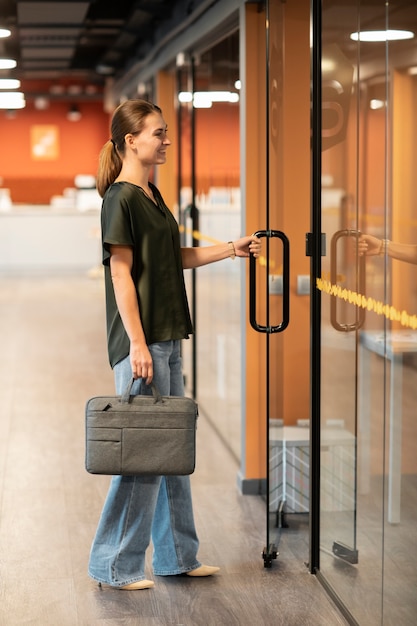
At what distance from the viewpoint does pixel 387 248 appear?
8.90 feet

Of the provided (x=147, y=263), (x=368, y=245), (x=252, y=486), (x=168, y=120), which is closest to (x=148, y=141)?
(x=147, y=263)

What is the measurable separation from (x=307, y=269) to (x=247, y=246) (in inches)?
33.8

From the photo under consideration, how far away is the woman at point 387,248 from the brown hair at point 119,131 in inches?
36.0

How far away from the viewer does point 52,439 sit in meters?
5.96

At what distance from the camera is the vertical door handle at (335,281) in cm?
307

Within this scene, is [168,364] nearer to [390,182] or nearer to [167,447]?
[167,447]

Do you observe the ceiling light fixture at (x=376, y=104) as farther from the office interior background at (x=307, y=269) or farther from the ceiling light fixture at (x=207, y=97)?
the ceiling light fixture at (x=207, y=97)

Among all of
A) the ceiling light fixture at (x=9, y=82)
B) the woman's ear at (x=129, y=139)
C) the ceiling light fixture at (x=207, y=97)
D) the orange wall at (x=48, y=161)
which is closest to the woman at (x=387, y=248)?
the woman's ear at (x=129, y=139)

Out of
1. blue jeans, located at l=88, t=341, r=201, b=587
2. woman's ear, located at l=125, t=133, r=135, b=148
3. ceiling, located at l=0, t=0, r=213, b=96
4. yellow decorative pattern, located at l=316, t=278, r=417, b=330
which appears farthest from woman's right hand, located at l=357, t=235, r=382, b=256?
ceiling, located at l=0, t=0, r=213, b=96

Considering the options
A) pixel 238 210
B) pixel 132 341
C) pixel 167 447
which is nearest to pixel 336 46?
pixel 132 341

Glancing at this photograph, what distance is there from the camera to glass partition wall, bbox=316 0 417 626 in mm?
2576

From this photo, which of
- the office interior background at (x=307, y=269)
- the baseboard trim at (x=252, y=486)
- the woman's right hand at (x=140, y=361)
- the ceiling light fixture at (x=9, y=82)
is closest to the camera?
the office interior background at (x=307, y=269)

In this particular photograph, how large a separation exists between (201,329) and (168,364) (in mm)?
3269

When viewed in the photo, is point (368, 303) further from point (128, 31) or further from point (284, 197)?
point (128, 31)
